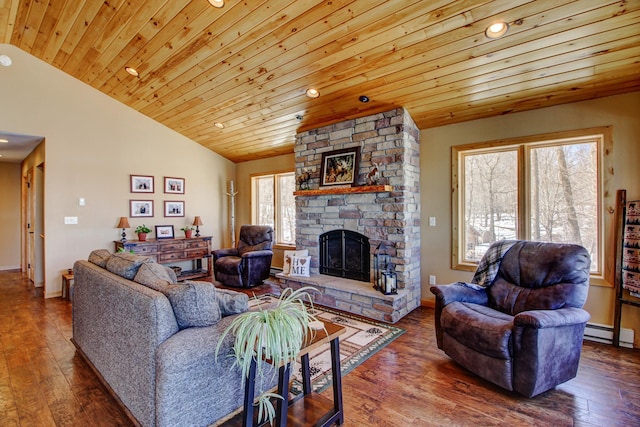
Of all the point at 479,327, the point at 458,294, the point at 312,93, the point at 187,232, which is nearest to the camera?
the point at 479,327

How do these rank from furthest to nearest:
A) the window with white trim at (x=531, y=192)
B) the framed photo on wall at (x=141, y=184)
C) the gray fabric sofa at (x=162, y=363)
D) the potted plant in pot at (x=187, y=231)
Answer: the potted plant in pot at (x=187, y=231)
the framed photo on wall at (x=141, y=184)
the window with white trim at (x=531, y=192)
the gray fabric sofa at (x=162, y=363)

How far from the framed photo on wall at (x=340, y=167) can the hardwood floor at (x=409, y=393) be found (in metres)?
2.16

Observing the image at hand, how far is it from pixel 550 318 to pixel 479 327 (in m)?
0.45

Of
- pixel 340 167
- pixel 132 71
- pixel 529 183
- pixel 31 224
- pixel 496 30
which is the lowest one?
pixel 31 224

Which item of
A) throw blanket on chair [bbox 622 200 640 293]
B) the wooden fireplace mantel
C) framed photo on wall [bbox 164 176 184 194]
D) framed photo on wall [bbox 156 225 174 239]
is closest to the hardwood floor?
throw blanket on chair [bbox 622 200 640 293]

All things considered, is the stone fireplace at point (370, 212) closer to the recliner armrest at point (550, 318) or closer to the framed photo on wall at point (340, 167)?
the framed photo on wall at point (340, 167)

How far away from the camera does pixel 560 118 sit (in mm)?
3273

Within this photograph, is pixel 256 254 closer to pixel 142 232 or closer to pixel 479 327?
pixel 142 232

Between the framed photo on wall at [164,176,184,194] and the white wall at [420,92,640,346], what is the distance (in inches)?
178

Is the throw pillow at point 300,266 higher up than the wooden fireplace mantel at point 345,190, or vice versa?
the wooden fireplace mantel at point 345,190

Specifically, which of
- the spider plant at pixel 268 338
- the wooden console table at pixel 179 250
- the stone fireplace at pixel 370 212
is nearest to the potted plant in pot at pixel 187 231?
the wooden console table at pixel 179 250

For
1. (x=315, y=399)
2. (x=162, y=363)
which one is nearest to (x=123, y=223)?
(x=162, y=363)

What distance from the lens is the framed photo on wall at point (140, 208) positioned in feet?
18.0

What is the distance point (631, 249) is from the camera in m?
2.83
